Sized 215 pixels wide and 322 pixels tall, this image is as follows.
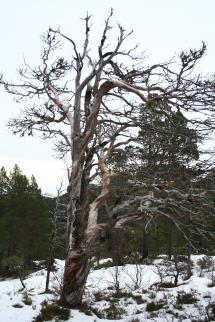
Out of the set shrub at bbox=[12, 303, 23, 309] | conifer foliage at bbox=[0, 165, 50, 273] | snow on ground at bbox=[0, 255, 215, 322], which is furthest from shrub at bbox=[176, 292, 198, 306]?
conifer foliage at bbox=[0, 165, 50, 273]

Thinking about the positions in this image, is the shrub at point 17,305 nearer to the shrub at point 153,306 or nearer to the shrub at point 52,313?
the shrub at point 52,313

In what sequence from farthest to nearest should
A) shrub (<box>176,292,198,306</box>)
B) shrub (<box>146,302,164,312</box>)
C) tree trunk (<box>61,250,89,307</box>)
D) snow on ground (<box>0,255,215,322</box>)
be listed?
1. shrub (<box>176,292,198,306</box>)
2. shrub (<box>146,302,164,312</box>)
3. tree trunk (<box>61,250,89,307</box>)
4. snow on ground (<box>0,255,215,322</box>)

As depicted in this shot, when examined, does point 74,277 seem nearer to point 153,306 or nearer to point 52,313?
point 52,313

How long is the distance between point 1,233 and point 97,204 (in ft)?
92.7

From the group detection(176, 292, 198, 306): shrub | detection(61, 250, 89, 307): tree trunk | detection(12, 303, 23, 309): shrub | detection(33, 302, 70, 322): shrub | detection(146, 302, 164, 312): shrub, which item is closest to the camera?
detection(33, 302, 70, 322): shrub

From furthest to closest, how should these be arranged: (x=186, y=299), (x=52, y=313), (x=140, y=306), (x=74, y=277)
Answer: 1. (x=140, y=306)
2. (x=186, y=299)
3. (x=74, y=277)
4. (x=52, y=313)

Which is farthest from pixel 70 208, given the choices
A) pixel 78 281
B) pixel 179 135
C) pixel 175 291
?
pixel 175 291

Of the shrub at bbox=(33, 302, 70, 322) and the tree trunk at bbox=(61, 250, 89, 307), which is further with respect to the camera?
the tree trunk at bbox=(61, 250, 89, 307)

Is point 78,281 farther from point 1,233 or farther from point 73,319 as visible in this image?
point 1,233

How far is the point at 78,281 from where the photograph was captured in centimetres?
999

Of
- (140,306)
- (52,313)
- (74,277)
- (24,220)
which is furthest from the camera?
(24,220)

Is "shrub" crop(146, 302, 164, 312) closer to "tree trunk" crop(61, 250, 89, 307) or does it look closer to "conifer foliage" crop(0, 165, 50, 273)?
"tree trunk" crop(61, 250, 89, 307)

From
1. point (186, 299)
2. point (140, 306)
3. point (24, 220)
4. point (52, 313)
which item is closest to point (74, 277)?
point (52, 313)

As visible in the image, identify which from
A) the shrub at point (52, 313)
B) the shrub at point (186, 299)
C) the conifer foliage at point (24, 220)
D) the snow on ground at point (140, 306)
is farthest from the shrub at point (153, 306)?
the conifer foliage at point (24, 220)
